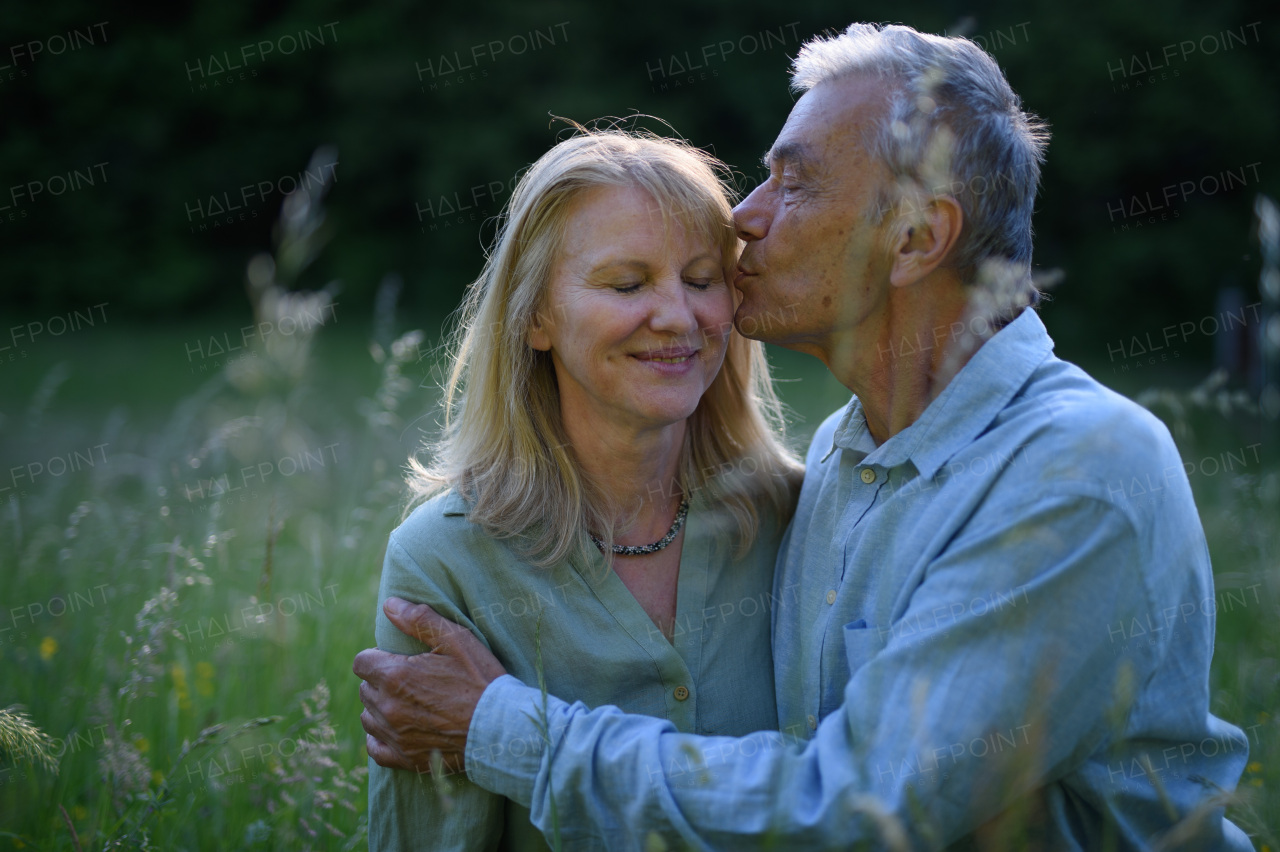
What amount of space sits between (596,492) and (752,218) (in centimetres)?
81

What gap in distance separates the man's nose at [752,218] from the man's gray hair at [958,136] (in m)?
0.30

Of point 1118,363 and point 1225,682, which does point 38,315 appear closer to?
point 1118,363

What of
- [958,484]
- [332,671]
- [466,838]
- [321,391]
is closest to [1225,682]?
[958,484]

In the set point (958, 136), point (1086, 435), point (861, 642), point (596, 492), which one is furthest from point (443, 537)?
point (958, 136)

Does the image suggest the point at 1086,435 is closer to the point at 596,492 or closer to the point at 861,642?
the point at 861,642

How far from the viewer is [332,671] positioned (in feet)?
10.8

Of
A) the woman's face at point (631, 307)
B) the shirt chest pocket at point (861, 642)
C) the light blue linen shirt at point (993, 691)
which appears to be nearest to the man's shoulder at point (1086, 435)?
the light blue linen shirt at point (993, 691)

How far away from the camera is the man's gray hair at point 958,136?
224cm

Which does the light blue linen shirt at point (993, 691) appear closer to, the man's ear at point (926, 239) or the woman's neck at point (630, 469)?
the man's ear at point (926, 239)

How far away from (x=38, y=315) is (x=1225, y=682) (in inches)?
795

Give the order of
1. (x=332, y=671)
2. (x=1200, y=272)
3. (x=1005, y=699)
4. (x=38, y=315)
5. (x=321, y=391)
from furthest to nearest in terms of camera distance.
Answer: (x=38, y=315)
(x=1200, y=272)
(x=321, y=391)
(x=332, y=671)
(x=1005, y=699)

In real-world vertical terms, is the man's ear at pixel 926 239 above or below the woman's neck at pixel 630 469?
above

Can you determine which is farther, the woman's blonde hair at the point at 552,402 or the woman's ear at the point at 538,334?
the woman's ear at the point at 538,334

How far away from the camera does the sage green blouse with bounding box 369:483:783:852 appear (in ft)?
7.09
